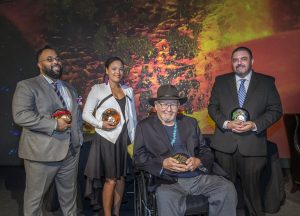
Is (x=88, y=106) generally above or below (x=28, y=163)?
above

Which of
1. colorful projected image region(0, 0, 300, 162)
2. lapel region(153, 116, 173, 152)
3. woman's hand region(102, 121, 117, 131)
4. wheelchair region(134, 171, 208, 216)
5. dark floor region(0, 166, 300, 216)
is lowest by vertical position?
dark floor region(0, 166, 300, 216)

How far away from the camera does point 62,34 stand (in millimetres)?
6277

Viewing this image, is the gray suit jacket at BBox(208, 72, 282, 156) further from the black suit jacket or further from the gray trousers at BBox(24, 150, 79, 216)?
the gray trousers at BBox(24, 150, 79, 216)

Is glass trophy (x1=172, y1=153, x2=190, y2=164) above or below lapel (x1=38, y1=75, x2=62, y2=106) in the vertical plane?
below

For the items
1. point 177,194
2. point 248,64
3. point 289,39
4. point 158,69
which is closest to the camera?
point 177,194

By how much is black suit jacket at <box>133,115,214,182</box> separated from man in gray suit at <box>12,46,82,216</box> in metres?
0.64

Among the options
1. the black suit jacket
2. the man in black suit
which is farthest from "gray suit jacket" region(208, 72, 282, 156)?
the black suit jacket

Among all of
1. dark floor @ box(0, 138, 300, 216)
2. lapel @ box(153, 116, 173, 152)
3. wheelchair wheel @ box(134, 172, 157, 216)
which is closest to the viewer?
wheelchair wheel @ box(134, 172, 157, 216)

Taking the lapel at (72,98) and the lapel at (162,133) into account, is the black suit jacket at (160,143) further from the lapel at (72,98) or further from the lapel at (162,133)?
the lapel at (72,98)

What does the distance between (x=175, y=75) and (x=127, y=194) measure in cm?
276

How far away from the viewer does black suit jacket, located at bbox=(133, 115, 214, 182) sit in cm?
286

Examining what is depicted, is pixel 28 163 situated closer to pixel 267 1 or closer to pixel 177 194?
pixel 177 194

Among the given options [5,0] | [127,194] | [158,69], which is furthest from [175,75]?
[5,0]

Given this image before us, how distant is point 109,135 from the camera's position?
333 cm
